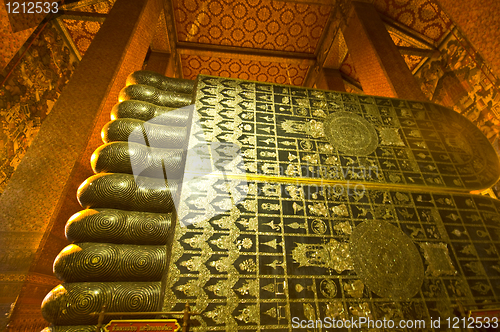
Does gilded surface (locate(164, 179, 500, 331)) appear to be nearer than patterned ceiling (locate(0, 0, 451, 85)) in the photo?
Yes

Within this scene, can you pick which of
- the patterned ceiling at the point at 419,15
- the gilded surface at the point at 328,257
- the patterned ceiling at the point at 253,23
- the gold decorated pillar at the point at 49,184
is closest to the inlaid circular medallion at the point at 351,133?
the gilded surface at the point at 328,257

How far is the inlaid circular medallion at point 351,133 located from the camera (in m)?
2.93

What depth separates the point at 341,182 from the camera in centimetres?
262

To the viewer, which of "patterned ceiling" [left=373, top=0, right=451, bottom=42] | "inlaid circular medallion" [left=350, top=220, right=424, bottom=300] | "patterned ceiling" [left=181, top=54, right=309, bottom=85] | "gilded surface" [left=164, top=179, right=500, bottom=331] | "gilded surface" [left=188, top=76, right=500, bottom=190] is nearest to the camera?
"gilded surface" [left=164, top=179, right=500, bottom=331]

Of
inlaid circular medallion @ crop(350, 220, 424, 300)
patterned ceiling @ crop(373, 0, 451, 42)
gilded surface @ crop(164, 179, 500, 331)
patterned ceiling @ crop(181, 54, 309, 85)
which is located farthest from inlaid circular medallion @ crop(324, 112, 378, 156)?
patterned ceiling @ crop(181, 54, 309, 85)

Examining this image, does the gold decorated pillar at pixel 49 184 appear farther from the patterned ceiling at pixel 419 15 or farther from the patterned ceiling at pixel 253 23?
the patterned ceiling at pixel 419 15

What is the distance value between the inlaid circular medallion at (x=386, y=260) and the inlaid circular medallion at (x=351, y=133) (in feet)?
3.04

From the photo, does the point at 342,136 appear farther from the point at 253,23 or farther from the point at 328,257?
the point at 253,23

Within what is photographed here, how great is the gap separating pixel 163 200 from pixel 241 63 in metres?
6.21

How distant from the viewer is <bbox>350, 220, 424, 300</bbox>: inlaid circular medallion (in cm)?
207

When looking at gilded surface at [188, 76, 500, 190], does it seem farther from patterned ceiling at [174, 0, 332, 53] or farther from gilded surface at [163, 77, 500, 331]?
patterned ceiling at [174, 0, 332, 53]

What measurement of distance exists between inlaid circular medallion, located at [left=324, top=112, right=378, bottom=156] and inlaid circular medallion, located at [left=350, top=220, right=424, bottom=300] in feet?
3.04

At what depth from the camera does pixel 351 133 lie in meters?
3.05

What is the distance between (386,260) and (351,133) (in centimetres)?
151
